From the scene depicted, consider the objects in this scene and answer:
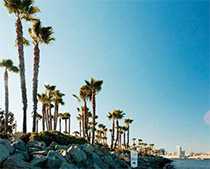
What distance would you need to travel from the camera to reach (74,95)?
Answer: 7012cm

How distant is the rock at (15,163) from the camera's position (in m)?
19.9

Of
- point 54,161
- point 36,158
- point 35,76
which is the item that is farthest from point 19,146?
point 35,76

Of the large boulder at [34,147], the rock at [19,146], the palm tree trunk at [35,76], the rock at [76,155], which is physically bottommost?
the rock at [76,155]

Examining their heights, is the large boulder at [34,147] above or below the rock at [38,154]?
above

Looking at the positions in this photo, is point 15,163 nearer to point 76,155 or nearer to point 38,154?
point 38,154

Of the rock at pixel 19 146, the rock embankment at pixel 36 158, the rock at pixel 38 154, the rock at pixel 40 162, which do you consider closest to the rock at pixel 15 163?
the rock embankment at pixel 36 158

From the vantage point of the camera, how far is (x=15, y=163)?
20031 millimetres

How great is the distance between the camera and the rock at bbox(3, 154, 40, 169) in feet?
65.2

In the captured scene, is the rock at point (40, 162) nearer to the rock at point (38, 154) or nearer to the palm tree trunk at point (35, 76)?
the rock at point (38, 154)

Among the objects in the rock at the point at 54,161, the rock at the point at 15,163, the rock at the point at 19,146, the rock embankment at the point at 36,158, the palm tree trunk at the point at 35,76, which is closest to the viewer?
the rock at the point at 15,163

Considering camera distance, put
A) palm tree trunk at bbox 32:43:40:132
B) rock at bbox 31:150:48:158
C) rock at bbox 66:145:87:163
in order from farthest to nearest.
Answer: palm tree trunk at bbox 32:43:40:132 < rock at bbox 66:145:87:163 < rock at bbox 31:150:48:158

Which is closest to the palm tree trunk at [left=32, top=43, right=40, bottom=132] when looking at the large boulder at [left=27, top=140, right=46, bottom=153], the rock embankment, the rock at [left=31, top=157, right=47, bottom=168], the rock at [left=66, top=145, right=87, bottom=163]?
the large boulder at [left=27, top=140, right=46, bottom=153]

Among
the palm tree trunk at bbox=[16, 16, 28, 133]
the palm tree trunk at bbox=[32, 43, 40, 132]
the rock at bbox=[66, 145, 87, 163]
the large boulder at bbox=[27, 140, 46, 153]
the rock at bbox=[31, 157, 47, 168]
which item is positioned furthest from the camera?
the palm tree trunk at bbox=[32, 43, 40, 132]

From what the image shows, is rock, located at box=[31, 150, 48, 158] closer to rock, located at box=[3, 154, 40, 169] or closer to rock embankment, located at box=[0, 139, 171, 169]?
rock embankment, located at box=[0, 139, 171, 169]
